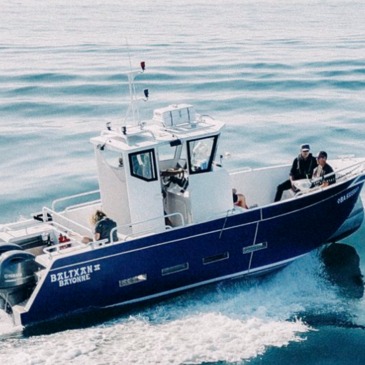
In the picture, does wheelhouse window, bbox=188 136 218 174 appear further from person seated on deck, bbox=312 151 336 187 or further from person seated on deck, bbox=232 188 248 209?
person seated on deck, bbox=312 151 336 187

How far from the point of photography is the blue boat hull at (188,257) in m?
13.8

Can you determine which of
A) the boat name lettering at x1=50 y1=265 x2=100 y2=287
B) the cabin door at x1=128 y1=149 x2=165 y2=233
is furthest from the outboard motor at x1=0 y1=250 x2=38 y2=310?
the cabin door at x1=128 y1=149 x2=165 y2=233

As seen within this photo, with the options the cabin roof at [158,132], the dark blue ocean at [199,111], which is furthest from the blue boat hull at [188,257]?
the cabin roof at [158,132]

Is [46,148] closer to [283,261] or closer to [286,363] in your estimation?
[283,261]

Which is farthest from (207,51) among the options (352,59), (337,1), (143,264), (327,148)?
(143,264)

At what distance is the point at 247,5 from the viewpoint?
63.1 metres

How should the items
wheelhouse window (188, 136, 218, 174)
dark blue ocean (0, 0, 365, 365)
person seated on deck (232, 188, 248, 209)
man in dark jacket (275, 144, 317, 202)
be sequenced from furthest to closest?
man in dark jacket (275, 144, 317, 202) < person seated on deck (232, 188, 248, 209) < wheelhouse window (188, 136, 218, 174) < dark blue ocean (0, 0, 365, 365)

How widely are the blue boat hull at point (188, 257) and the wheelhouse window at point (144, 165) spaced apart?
111cm

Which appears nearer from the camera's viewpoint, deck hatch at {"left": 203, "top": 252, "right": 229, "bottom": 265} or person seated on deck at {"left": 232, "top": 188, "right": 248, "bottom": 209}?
deck hatch at {"left": 203, "top": 252, "right": 229, "bottom": 265}

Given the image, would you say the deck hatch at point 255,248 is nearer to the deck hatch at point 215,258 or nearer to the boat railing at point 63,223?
the deck hatch at point 215,258

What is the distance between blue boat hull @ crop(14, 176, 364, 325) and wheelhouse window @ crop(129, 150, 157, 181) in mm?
1112

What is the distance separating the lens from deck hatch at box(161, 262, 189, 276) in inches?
573

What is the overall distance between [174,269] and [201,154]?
218cm

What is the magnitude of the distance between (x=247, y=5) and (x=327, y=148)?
4006cm
